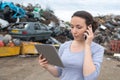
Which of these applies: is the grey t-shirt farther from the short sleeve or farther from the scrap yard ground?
the scrap yard ground

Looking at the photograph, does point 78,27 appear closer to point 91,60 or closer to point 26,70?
point 91,60

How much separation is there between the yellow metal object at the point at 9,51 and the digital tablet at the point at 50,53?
42.5 ft

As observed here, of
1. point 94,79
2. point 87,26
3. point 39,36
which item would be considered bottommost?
point 39,36

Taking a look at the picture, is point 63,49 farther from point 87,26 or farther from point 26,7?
point 26,7

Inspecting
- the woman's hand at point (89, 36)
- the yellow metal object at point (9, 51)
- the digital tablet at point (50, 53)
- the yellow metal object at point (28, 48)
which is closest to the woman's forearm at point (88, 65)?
the woman's hand at point (89, 36)

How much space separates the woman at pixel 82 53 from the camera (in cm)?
324

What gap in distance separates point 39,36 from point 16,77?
9717mm

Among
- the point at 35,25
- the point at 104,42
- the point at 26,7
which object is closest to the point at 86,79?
the point at 35,25

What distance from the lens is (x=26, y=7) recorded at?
31625 millimetres

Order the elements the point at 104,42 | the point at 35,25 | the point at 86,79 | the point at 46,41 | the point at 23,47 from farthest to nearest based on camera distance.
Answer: the point at 104,42
the point at 46,41
the point at 35,25
the point at 23,47
the point at 86,79

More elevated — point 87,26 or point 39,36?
point 87,26

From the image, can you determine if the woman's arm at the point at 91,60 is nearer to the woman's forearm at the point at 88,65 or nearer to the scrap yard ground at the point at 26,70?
the woman's forearm at the point at 88,65

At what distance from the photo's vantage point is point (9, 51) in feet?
54.9

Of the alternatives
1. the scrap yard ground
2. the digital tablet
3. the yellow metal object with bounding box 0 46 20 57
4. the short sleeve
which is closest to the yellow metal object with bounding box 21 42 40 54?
the yellow metal object with bounding box 0 46 20 57
